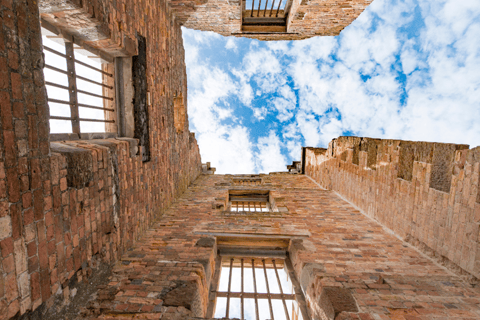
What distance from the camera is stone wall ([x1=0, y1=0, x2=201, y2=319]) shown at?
2.07 metres

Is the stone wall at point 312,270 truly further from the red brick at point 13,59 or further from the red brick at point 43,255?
the red brick at point 13,59

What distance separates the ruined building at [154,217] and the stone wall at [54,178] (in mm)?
16

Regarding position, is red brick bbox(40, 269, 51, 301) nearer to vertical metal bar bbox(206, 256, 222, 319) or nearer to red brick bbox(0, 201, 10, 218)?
red brick bbox(0, 201, 10, 218)

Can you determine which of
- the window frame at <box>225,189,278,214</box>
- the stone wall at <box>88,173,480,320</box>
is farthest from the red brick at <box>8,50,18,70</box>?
the window frame at <box>225,189,278,214</box>

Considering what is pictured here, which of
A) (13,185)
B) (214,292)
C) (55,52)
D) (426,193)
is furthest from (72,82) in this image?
(426,193)

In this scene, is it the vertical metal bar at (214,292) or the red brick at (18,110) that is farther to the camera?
the vertical metal bar at (214,292)

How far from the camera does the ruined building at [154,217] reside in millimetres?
2285

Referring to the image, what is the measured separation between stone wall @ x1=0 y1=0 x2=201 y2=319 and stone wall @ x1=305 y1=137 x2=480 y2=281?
561 centimetres

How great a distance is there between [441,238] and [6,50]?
21.0ft

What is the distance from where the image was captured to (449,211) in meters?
3.73

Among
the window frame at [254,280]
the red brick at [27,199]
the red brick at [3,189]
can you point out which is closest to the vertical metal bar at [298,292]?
the window frame at [254,280]

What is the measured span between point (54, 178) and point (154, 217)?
3195mm

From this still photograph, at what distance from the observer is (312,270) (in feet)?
12.2

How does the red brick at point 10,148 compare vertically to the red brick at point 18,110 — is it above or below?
below
